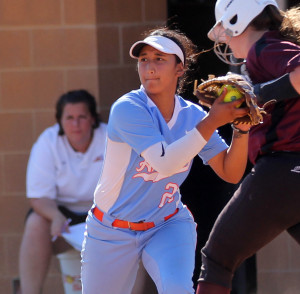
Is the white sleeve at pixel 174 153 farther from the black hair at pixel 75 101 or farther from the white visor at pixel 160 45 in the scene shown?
the black hair at pixel 75 101

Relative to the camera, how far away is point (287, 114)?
4.05 m

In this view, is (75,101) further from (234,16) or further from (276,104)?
(276,104)

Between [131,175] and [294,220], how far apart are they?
78 cm

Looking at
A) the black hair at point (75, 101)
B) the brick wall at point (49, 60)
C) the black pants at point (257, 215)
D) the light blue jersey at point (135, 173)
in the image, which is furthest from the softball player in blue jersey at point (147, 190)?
the brick wall at point (49, 60)

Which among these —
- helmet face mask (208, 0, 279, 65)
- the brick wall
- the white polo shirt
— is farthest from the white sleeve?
the brick wall

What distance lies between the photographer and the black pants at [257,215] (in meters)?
4.01

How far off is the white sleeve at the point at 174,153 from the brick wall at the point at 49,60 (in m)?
2.44

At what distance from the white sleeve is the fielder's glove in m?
0.19

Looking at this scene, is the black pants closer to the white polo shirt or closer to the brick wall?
the white polo shirt

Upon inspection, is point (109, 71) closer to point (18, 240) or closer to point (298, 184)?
point (18, 240)

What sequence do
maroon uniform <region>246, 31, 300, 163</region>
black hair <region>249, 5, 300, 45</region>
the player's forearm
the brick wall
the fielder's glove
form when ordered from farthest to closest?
the brick wall → black hair <region>249, 5, 300, 45</region> → maroon uniform <region>246, 31, 300, 163</region> → the player's forearm → the fielder's glove

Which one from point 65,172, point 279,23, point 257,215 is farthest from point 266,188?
point 65,172

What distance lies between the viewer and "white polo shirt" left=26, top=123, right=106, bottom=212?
571cm

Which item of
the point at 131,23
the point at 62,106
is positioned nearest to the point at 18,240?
the point at 62,106
